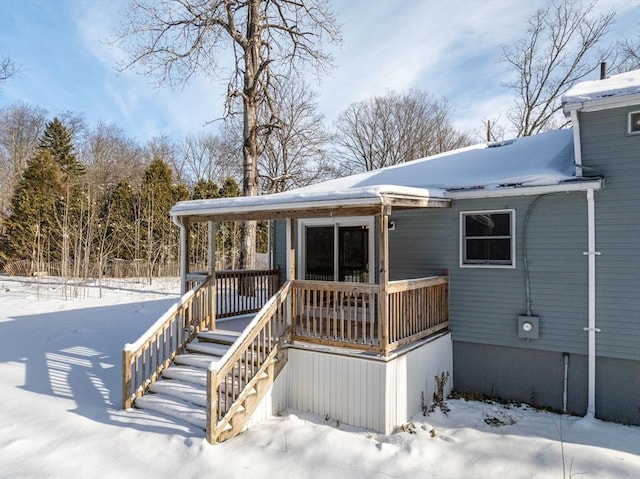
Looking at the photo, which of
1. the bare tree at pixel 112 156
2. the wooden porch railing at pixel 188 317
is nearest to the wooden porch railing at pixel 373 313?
the wooden porch railing at pixel 188 317

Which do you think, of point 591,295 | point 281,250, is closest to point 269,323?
point 281,250

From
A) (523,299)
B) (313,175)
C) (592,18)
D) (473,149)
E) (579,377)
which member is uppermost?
(592,18)

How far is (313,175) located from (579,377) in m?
21.6

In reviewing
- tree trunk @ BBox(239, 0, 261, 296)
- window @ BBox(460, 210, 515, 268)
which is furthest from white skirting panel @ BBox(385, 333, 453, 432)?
tree trunk @ BBox(239, 0, 261, 296)

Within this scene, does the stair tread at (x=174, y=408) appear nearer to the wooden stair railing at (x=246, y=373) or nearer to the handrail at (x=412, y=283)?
the wooden stair railing at (x=246, y=373)

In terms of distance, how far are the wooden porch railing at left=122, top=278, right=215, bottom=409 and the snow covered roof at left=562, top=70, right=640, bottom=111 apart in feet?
21.7

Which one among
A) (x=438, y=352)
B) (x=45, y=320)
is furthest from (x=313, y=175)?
(x=438, y=352)

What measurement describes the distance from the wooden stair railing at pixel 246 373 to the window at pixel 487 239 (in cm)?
328

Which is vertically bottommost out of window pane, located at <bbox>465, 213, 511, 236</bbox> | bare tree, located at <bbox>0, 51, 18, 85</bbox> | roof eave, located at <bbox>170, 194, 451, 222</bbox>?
window pane, located at <bbox>465, 213, 511, 236</bbox>

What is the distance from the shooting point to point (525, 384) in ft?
22.4

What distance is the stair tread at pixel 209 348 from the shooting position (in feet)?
21.9

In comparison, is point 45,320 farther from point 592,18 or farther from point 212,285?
point 592,18

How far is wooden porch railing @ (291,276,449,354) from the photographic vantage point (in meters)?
5.77

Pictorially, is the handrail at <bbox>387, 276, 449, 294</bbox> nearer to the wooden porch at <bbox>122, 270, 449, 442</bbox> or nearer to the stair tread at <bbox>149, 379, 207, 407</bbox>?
the wooden porch at <bbox>122, 270, 449, 442</bbox>
